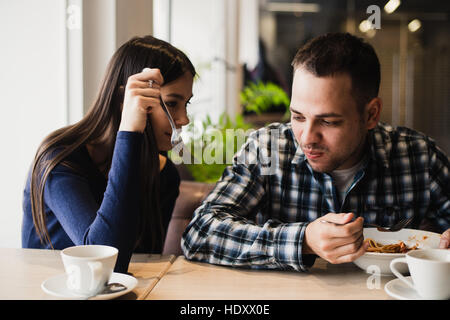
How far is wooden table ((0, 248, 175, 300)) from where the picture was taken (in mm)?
902

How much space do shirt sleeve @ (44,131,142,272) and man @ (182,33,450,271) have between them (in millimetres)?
188

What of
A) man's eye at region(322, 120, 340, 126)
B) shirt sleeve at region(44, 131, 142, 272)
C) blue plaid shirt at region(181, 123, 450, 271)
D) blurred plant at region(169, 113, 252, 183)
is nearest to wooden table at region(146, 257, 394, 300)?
shirt sleeve at region(44, 131, 142, 272)

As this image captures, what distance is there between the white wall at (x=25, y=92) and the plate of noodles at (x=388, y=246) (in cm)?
120

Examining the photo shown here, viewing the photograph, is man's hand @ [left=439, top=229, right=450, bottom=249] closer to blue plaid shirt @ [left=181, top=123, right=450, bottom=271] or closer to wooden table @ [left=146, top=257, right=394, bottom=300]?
wooden table @ [left=146, top=257, right=394, bottom=300]

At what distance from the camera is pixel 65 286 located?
900mm

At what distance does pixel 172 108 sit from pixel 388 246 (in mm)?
670

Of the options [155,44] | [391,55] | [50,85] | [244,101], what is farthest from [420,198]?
[391,55]

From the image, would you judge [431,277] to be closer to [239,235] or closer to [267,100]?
[239,235]

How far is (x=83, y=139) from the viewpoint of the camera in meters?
1.30

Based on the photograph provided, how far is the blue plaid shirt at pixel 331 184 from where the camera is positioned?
1406 mm

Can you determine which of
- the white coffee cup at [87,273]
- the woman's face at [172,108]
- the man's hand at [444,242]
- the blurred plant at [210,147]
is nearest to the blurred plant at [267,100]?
the blurred plant at [210,147]

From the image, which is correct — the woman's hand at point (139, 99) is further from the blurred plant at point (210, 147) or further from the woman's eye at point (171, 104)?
the blurred plant at point (210, 147)

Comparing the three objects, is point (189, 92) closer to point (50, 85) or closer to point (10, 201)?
point (50, 85)

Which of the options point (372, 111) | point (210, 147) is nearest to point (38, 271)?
point (372, 111)
